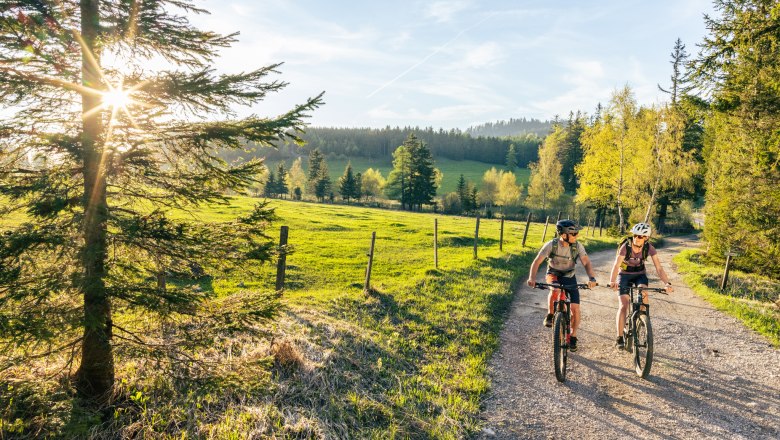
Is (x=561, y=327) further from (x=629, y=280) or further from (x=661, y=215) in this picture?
(x=661, y=215)

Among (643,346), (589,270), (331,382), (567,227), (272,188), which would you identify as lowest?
(331,382)

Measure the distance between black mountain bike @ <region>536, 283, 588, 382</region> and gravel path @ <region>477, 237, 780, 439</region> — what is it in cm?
34

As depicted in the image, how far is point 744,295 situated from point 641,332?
9.56 metres

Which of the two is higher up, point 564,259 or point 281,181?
point 281,181

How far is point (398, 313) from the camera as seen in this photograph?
972 cm

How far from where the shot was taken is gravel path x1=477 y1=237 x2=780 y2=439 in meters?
5.27

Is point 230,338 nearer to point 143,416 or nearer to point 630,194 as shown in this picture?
point 143,416

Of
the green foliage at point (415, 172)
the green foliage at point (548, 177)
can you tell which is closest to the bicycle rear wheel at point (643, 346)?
the green foliage at point (548, 177)

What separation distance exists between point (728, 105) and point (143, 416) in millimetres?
20576

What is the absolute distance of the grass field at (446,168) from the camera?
356ft

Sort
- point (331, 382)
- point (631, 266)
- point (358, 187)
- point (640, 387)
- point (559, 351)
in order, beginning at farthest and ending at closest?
point (358, 187) → point (631, 266) → point (559, 351) → point (640, 387) → point (331, 382)

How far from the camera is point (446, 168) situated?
12812 cm

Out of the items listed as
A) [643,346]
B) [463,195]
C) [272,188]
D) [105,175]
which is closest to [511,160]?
[463,195]

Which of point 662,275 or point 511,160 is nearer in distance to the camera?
point 662,275
